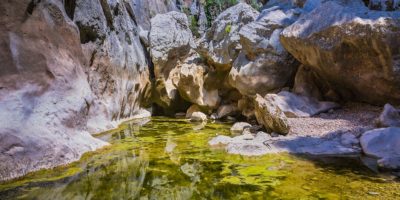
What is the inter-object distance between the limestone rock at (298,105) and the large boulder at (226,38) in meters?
4.59

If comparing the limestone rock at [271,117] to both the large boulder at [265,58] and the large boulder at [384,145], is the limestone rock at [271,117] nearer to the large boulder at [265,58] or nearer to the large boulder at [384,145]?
the large boulder at [384,145]

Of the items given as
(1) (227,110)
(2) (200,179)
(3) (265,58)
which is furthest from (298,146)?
(1) (227,110)

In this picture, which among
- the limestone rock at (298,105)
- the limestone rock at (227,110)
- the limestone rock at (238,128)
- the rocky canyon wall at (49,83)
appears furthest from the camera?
the limestone rock at (227,110)

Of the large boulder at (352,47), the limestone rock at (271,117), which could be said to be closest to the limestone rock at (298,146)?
the limestone rock at (271,117)

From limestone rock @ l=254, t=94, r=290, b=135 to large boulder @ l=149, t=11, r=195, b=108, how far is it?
26.6 feet

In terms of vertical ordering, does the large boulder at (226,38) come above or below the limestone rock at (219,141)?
above

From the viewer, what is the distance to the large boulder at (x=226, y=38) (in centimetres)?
1480

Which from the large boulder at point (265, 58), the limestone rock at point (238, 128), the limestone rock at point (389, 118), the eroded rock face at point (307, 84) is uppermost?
the large boulder at point (265, 58)

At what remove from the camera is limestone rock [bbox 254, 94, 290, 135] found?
8677 mm

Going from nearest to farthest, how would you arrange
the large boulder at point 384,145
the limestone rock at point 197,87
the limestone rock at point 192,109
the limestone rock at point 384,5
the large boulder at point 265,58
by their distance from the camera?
1. the large boulder at point 384,145
2. the limestone rock at point 384,5
3. the large boulder at point 265,58
4. the limestone rock at point 197,87
5. the limestone rock at point 192,109

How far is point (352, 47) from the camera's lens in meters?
9.35

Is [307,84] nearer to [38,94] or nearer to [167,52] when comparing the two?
[167,52]

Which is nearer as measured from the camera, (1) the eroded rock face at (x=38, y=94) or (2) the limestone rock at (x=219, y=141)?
(1) the eroded rock face at (x=38, y=94)

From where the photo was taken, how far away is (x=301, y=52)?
10617mm
